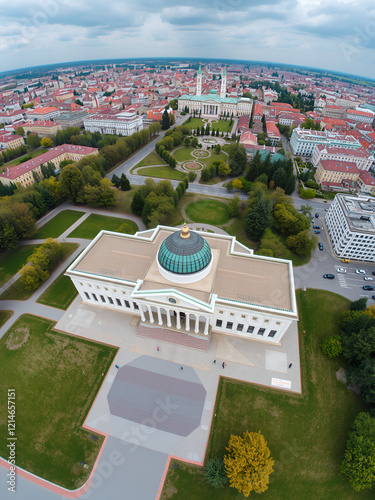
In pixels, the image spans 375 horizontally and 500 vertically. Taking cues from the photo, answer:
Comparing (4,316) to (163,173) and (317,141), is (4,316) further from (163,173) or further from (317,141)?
(317,141)

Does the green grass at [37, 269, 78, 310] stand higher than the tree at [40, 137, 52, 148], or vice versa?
the tree at [40, 137, 52, 148]

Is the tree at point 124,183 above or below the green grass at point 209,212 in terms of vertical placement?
above

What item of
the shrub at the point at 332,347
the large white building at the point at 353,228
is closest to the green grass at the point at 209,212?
the large white building at the point at 353,228

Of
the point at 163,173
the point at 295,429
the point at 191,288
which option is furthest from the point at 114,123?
the point at 295,429

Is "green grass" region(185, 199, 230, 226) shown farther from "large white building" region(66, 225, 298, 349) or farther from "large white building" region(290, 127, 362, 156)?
"large white building" region(290, 127, 362, 156)

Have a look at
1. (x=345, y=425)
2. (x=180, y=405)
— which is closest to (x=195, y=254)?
(x=180, y=405)

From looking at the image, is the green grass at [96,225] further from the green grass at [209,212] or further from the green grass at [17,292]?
the green grass at [17,292]

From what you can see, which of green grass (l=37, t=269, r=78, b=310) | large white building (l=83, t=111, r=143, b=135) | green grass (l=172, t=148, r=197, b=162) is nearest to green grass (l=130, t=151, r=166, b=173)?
green grass (l=172, t=148, r=197, b=162)
